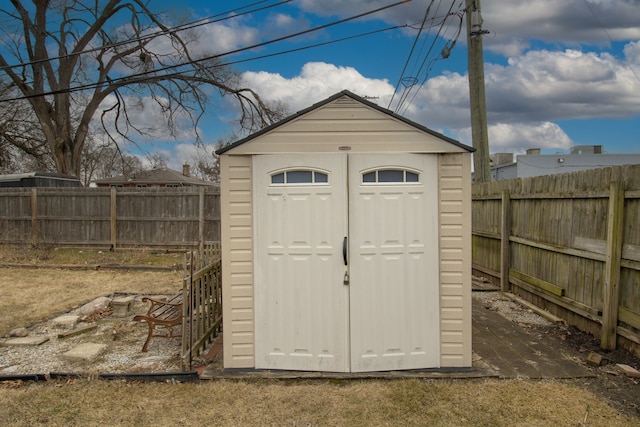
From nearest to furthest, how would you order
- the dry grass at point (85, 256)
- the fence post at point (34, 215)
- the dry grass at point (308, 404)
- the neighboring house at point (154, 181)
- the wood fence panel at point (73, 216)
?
1. the dry grass at point (308, 404)
2. the dry grass at point (85, 256)
3. the wood fence panel at point (73, 216)
4. the fence post at point (34, 215)
5. the neighboring house at point (154, 181)

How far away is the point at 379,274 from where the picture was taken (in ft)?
14.4

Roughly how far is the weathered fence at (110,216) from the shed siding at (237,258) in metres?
8.28

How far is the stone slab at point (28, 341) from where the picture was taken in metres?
5.56

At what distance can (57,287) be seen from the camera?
8883 mm

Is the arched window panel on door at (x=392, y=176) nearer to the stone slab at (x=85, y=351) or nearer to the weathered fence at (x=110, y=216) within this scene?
the stone slab at (x=85, y=351)

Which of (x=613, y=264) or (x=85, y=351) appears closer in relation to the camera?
(x=613, y=264)

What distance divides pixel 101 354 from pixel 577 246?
5.86 meters

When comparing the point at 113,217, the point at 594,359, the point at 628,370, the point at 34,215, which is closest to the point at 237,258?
the point at 594,359

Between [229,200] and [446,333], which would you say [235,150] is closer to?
[229,200]

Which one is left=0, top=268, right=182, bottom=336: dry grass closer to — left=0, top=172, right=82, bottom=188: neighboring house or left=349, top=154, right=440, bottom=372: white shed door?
left=0, top=172, right=82, bottom=188: neighboring house

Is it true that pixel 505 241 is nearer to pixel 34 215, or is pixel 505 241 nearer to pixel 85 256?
pixel 85 256

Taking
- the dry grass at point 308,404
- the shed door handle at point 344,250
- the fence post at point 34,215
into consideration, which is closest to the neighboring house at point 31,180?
the fence post at point 34,215

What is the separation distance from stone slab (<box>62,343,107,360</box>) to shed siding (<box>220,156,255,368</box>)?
1.77 meters

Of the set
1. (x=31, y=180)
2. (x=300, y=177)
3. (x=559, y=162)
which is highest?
(x=559, y=162)
